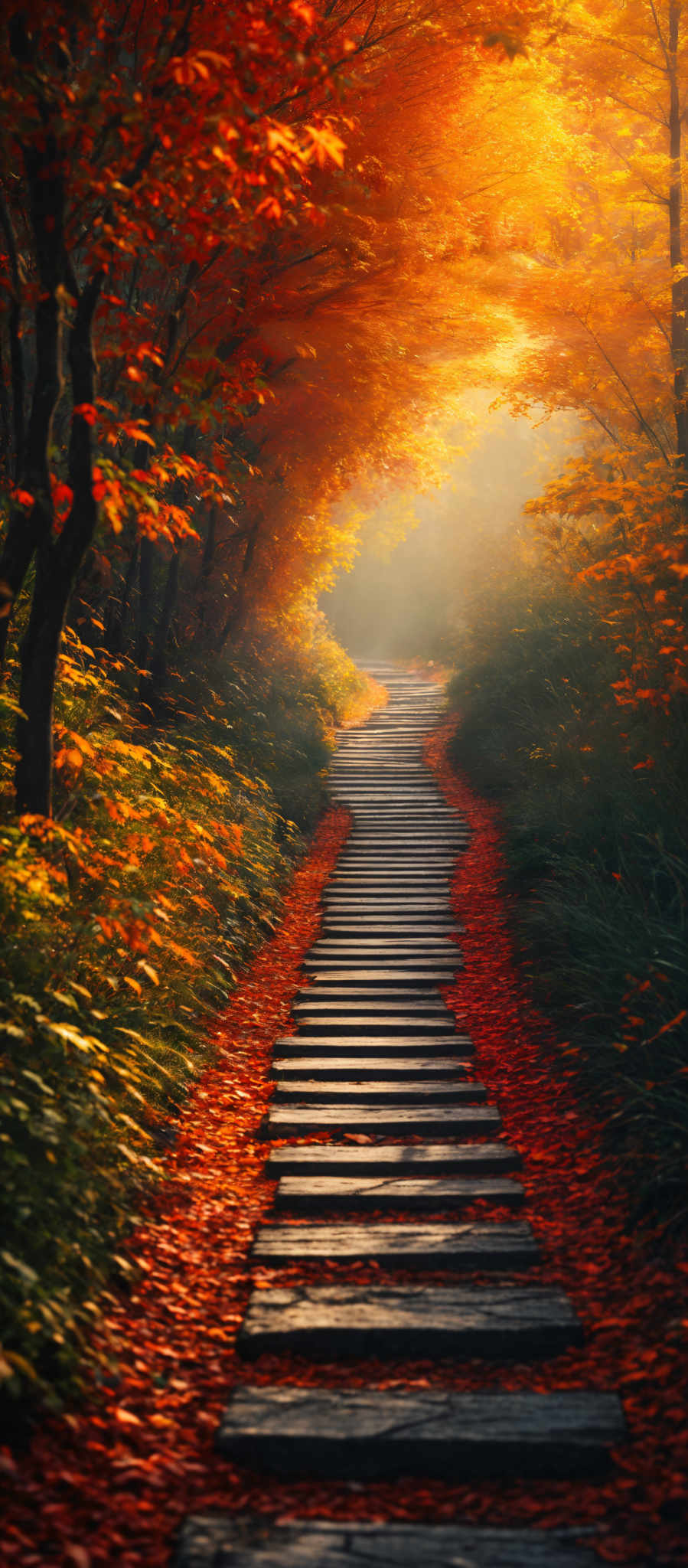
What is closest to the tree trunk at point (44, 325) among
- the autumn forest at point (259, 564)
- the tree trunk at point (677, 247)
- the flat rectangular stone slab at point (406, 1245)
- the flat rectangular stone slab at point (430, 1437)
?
the autumn forest at point (259, 564)

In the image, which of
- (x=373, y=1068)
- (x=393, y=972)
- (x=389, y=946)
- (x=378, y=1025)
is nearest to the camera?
(x=373, y=1068)

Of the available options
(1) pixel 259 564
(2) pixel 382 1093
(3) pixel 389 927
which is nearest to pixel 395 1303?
(2) pixel 382 1093

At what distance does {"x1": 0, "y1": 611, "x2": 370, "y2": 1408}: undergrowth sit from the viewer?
113 inches

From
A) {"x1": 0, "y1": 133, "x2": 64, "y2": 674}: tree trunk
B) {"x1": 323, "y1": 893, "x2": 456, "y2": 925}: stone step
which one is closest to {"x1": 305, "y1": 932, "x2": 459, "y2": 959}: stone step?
{"x1": 323, "y1": 893, "x2": 456, "y2": 925}: stone step

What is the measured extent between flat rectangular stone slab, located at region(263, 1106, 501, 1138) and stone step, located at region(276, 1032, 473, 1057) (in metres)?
0.63

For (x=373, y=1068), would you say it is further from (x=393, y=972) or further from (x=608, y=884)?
(x=608, y=884)

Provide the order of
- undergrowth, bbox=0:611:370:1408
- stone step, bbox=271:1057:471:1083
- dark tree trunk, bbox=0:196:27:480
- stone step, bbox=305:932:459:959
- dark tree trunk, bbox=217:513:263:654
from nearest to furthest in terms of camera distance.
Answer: undergrowth, bbox=0:611:370:1408
dark tree trunk, bbox=0:196:27:480
stone step, bbox=271:1057:471:1083
stone step, bbox=305:932:459:959
dark tree trunk, bbox=217:513:263:654

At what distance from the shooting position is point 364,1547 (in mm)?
2324

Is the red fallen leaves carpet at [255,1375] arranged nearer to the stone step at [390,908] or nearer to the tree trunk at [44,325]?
the tree trunk at [44,325]

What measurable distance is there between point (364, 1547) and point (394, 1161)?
1.84 meters

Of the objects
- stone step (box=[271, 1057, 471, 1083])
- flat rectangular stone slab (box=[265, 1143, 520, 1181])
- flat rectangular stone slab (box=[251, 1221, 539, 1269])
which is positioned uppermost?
flat rectangular stone slab (box=[251, 1221, 539, 1269])

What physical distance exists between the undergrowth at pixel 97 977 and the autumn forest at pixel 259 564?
25mm

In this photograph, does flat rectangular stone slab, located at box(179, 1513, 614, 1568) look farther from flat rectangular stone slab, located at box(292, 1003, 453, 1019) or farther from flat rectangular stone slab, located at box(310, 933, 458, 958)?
flat rectangular stone slab, located at box(310, 933, 458, 958)

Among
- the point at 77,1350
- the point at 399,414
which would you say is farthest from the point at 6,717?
the point at 399,414
